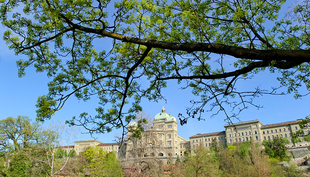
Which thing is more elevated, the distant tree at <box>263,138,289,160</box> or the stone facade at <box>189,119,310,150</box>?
the stone facade at <box>189,119,310,150</box>

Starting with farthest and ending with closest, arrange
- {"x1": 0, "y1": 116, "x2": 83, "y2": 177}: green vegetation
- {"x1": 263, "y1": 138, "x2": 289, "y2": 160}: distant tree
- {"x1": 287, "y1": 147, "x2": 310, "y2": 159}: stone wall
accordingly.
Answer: {"x1": 287, "y1": 147, "x2": 310, "y2": 159}: stone wall < {"x1": 263, "y1": 138, "x2": 289, "y2": 160}: distant tree < {"x1": 0, "y1": 116, "x2": 83, "y2": 177}: green vegetation

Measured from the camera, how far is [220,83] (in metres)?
6.15

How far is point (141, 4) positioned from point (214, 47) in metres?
2.53

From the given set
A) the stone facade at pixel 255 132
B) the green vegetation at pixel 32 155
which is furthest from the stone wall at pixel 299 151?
the green vegetation at pixel 32 155

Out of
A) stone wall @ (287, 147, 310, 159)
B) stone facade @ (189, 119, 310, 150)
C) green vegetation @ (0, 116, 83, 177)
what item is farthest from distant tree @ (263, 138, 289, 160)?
green vegetation @ (0, 116, 83, 177)

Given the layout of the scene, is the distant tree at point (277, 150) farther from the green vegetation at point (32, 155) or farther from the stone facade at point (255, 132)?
the green vegetation at point (32, 155)

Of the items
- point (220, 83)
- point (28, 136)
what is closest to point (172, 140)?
point (28, 136)

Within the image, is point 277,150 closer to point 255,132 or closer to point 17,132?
point 255,132

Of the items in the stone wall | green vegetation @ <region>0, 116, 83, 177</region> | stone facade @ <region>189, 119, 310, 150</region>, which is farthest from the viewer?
stone facade @ <region>189, 119, 310, 150</region>

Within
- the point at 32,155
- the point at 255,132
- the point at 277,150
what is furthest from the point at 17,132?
the point at 255,132

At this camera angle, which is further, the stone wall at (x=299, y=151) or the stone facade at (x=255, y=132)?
the stone facade at (x=255, y=132)

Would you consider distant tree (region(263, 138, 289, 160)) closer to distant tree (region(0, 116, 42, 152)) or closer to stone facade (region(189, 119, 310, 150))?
stone facade (region(189, 119, 310, 150))

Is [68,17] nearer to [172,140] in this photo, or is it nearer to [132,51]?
[132,51]

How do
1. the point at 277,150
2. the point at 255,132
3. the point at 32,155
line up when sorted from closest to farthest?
1. the point at 32,155
2. the point at 277,150
3. the point at 255,132
